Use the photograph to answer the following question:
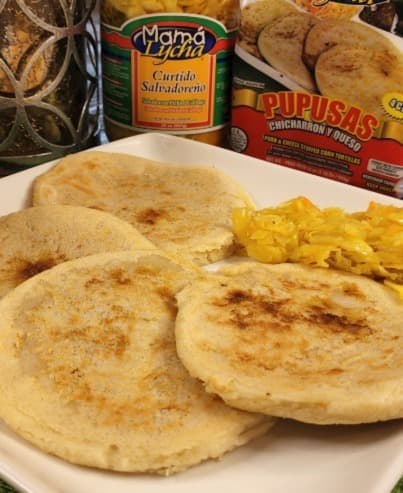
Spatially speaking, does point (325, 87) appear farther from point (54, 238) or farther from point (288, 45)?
point (54, 238)

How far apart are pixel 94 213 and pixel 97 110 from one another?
1.08 metres

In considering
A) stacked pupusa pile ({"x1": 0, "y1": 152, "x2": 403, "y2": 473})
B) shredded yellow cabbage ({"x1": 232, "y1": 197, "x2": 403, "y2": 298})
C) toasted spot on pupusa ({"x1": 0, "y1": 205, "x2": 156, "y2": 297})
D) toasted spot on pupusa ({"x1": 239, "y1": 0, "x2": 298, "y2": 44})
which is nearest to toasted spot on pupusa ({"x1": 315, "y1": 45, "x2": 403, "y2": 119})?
toasted spot on pupusa ({"x1": 239, "y1": 0, "x2": 298, "y2": 44})

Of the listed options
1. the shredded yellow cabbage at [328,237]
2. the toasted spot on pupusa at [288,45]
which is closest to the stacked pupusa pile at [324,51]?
the toasted spot on pupusa at [288,45]

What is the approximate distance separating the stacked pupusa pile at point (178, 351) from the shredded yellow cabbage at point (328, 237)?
0.20ft

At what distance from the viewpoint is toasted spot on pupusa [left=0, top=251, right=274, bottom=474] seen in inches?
41.4

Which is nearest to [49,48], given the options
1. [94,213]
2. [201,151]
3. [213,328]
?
[201,151]

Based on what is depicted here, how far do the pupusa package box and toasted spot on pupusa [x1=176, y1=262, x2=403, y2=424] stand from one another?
76cm

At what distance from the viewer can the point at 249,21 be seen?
2.12 m

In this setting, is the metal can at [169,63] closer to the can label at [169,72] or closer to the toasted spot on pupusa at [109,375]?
the can label at [169,72]

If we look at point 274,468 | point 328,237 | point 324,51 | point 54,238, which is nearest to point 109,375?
point 274,468

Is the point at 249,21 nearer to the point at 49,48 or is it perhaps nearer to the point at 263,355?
the point at 49,48

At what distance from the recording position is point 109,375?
1166 millimetres

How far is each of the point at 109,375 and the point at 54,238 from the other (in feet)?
1.69

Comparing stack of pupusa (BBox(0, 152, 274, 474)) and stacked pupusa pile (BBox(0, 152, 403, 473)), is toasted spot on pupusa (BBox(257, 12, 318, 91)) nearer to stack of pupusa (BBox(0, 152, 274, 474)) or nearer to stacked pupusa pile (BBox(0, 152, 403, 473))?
stack of pupusa (BBox(0, 152, 274, 474))
